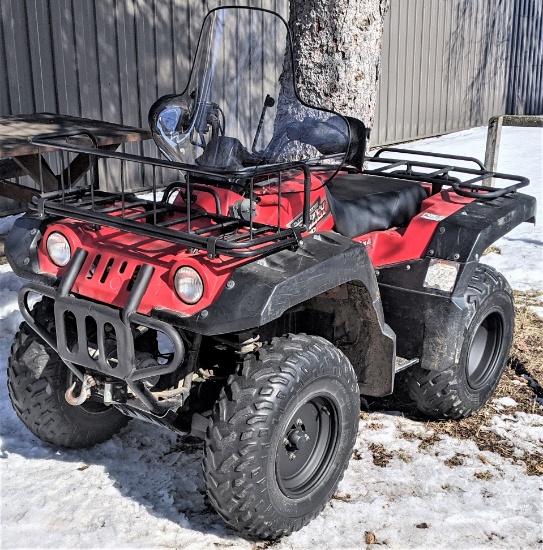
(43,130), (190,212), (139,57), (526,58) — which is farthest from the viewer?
(526,58)

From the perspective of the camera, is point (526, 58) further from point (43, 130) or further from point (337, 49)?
point (43, 130)

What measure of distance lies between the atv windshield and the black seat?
10.0 inches

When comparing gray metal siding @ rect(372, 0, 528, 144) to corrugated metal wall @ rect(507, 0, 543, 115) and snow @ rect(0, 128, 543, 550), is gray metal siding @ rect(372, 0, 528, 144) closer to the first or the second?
corrugated metal wall @ rect(507, 0, 543, 115)

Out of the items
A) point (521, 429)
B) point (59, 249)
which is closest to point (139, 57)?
point (59, 249)

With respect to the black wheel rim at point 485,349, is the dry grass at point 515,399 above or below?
below

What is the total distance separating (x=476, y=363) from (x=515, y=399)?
1.00ft

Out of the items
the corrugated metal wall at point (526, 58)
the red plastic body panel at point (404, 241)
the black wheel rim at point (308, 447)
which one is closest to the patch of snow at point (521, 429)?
the red plastic body panel at point (404, 241)

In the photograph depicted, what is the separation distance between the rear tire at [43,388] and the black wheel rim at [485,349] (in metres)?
1.83

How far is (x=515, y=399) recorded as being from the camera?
417 cm

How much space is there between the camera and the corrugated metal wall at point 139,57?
6.85 meters

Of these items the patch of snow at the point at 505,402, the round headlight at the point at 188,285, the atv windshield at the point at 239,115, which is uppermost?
the atv windshield at the point at 239,115

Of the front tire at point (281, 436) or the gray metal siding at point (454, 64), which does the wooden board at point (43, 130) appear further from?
the gray metal siding at point (454, 64)

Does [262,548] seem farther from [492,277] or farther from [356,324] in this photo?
[492,277]

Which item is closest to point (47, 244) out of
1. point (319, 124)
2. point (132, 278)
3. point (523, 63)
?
point (132, 278)
